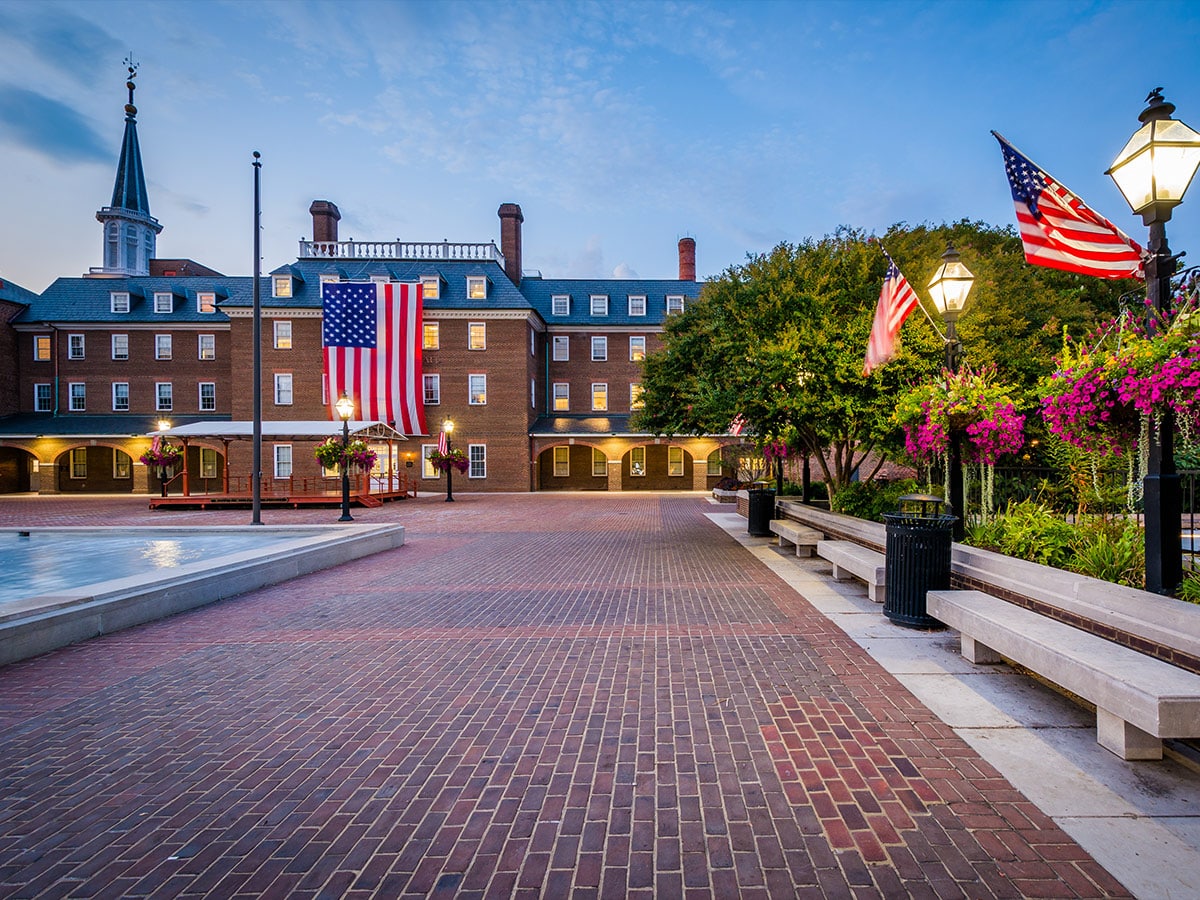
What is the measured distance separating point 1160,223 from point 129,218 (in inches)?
3053

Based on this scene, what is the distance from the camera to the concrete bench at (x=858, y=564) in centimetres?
737

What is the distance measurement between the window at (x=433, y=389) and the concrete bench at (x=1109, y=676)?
105 feet

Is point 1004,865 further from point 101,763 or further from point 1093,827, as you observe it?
point 101,763

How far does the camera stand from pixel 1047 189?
5961mm

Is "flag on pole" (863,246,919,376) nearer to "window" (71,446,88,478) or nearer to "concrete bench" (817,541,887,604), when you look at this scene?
"concrete bench" (817,541,887,604)

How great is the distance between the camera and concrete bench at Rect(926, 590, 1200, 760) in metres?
3.21

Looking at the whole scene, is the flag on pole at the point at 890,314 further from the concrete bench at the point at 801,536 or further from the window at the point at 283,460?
the window at the point at 283,460

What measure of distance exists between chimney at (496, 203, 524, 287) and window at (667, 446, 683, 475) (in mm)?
15300

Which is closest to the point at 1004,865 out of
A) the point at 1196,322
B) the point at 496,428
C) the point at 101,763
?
the point at 1196,322

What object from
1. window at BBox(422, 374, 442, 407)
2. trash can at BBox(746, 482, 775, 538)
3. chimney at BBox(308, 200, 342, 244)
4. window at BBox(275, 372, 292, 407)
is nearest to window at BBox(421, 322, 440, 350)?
window at BBox(422, 374, 442, 407)

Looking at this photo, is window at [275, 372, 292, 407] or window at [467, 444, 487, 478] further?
window at [467, 444, 487, 478]

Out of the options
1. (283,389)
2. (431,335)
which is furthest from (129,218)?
(431,335)

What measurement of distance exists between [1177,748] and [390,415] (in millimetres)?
29478

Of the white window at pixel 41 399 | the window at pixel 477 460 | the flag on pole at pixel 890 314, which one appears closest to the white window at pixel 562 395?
the window at pixel 477 460
